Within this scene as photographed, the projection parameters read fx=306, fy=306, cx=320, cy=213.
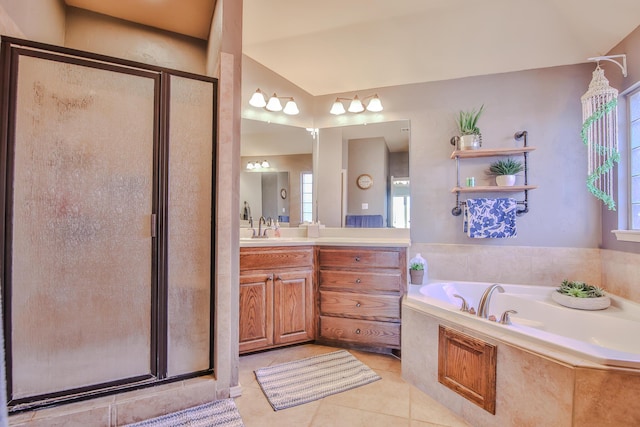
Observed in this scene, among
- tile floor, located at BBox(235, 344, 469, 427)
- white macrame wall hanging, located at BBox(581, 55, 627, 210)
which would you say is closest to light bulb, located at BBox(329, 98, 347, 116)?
white macrame wall hanging, located at BBox(581, 55, 627, 210)

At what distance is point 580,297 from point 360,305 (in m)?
1.50

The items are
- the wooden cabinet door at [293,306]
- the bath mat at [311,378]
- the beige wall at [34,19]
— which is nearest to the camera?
the beige wall at [34,19]

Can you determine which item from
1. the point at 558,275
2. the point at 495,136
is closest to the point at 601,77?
the point at 495,136

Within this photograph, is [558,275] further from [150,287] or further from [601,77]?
[150,287]

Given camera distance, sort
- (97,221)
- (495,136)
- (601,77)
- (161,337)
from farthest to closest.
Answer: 1. (495,136)
2. (601,77)
3. (161,337)
4. (97,221)

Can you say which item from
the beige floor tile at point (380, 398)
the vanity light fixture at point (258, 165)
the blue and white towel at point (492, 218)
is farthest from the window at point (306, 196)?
the beige floor tile at point (380, 398)

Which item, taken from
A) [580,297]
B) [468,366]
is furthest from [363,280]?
[580,297]

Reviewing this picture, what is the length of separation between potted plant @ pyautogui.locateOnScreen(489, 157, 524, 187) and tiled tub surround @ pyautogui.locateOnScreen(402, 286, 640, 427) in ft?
4.27

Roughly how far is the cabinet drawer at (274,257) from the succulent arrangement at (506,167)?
171 cm

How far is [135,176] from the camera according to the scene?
5.56 ft

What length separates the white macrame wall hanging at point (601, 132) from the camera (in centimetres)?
213

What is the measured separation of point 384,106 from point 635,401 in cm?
254

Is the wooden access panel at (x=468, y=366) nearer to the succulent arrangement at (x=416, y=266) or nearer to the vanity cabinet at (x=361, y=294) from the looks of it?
the vanity cabinet at (x=361, y=294)

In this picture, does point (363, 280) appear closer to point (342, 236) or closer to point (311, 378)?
point (342, 236)
